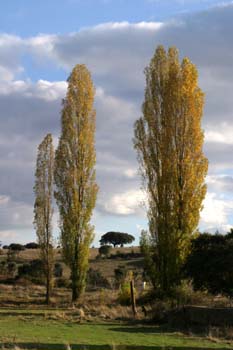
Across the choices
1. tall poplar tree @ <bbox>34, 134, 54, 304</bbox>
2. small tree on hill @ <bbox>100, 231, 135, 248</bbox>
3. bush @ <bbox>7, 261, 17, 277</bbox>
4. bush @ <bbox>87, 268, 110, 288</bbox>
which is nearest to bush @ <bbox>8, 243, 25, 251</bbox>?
small tree on hill @ <bbox>100, 231, 135, 248</bbox>

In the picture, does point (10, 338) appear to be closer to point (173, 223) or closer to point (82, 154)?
point (173, 223)

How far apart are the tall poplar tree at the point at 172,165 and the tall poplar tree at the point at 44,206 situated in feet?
34.0

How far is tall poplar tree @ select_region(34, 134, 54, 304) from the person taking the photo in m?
39.5

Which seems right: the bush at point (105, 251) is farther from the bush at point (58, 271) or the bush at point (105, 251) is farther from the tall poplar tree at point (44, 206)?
the tall poplar tree at point (44, 206)

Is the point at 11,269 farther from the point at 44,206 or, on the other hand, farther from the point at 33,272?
the point at 44,206


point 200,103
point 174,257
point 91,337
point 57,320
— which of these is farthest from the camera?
point 200,103

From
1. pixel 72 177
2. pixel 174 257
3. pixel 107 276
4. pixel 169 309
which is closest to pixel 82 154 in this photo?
pixel 72 177

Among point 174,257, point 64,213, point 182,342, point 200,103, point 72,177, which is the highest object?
point 200,103

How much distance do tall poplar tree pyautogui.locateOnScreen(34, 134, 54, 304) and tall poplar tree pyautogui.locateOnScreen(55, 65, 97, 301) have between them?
11.9 feet

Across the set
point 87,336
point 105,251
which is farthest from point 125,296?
point 105,251

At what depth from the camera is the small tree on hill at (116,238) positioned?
3649 inches

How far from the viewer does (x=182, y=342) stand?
18.4 m

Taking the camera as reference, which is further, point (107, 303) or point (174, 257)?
point (107, 303)

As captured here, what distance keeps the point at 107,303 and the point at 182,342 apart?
1551 cm
